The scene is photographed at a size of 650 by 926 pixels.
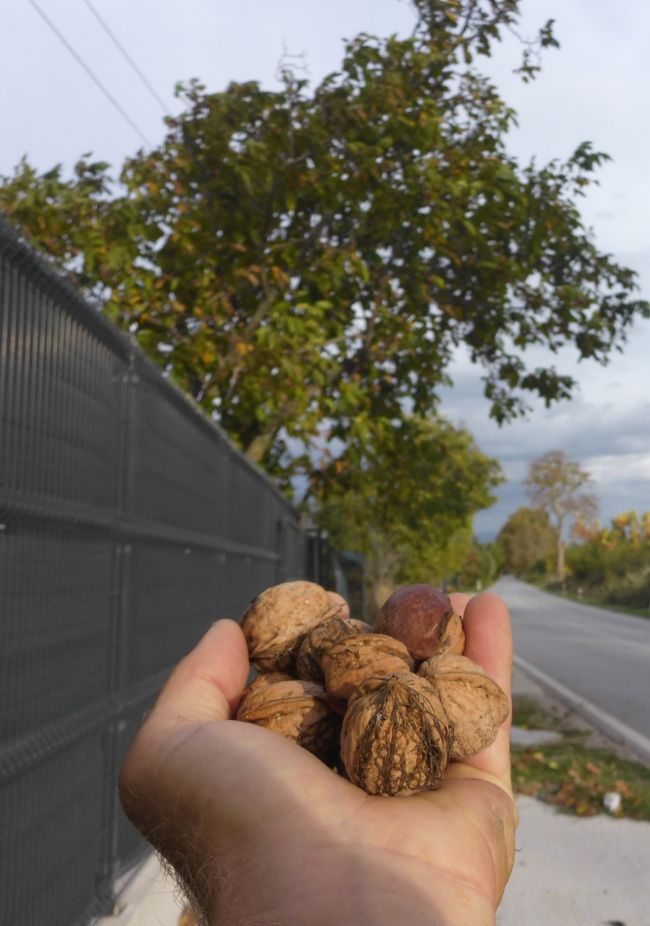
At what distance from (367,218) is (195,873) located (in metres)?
9.32

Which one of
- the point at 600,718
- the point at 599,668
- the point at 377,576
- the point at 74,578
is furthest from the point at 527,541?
the point at 74,578

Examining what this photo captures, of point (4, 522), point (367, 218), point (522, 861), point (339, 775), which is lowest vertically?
point (522, 861)

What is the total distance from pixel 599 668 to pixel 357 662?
15287mm

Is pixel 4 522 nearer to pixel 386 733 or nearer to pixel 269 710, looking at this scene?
pixel 269 710

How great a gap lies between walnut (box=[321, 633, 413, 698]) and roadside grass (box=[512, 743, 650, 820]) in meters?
4.89

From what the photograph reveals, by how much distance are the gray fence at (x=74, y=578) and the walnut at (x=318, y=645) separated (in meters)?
0.90

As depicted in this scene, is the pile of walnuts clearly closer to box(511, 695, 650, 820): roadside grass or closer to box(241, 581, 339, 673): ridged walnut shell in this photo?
box(241, 581, 339, 673): ridged walnut shell

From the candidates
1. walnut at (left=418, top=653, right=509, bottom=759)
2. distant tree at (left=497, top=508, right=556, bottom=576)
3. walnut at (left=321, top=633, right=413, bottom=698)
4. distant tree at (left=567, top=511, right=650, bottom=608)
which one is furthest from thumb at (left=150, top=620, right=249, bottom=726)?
distant tree at (left=497, top=508, right=556, bottom=576)

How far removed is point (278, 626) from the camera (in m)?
3.18

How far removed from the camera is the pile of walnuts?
2.32 m

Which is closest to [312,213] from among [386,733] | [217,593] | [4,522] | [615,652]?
[217,593]

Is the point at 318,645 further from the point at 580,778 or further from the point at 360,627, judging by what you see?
the point at 580,778

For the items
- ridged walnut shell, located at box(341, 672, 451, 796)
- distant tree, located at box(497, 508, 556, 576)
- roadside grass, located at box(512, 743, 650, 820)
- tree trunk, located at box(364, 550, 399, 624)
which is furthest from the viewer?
distant tree, located at box(497, 508, 556, 576)

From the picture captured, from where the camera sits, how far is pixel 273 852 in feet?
7.14
